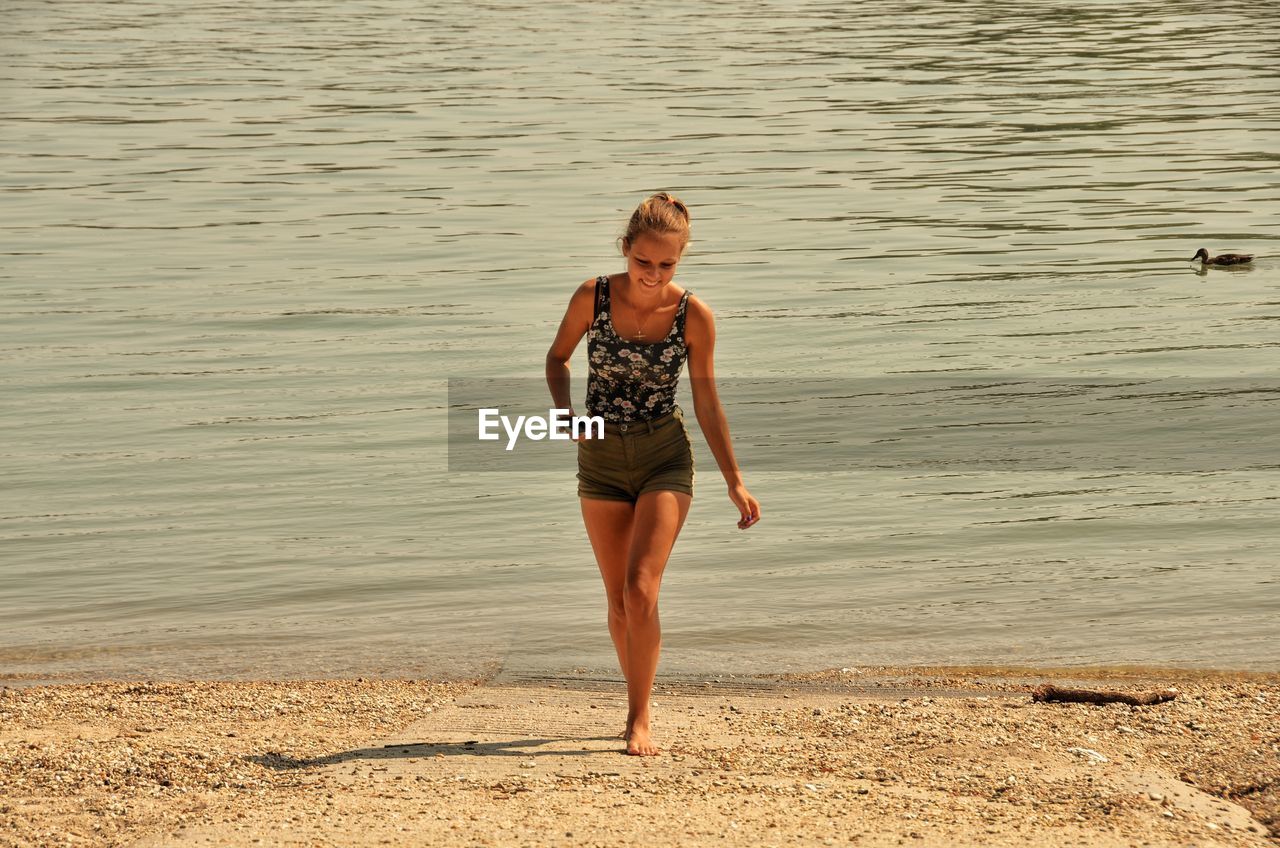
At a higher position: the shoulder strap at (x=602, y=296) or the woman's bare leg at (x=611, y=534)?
the shoulder strap at (x=602, y=296)

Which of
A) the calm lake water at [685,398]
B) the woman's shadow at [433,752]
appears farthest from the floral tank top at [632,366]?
the calm lake water at [685,398]

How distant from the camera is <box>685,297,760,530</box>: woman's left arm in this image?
6.05 m

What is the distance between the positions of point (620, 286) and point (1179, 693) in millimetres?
3064

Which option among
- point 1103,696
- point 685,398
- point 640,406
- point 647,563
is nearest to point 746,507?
point 647,563

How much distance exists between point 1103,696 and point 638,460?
2.43 m

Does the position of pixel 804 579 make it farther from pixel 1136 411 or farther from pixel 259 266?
pixel 259 266

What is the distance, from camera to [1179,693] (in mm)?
7359

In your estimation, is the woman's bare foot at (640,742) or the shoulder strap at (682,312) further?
the woman's bare foot at (640,742)

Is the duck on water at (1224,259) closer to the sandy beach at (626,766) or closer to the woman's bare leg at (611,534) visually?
the sandy beach at (626,766)

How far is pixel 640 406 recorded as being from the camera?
606 centimetres

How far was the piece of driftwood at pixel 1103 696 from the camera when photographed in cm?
721

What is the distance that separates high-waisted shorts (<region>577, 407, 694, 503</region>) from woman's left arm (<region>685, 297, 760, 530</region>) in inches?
4.3

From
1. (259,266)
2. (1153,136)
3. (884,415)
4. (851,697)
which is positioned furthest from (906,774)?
(1153,136)

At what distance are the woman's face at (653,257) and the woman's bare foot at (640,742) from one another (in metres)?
1.58
